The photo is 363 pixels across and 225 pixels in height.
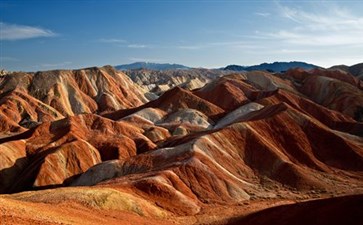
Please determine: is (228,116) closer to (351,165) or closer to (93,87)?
(351,165)

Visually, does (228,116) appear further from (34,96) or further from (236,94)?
(34,96)

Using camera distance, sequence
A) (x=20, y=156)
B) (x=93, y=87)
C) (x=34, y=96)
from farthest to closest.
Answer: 1. (x=93, y=87)
2. (x=34, y=96)
3. (x=20, y=156)

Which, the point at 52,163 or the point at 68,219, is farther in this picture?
the point at 52,163

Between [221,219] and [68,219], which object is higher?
[68,219]

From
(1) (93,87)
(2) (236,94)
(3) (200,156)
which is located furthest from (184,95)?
(3) (200,156)

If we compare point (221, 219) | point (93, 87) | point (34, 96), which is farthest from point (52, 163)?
point (93, 87)

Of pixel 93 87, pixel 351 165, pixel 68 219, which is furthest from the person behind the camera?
pixel 93 87
